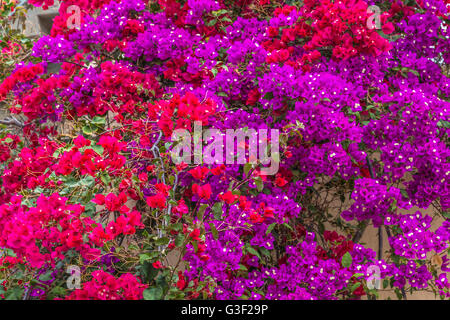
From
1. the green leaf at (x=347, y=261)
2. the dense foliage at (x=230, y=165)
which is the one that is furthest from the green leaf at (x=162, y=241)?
the green leaf at (x=347, y=261)

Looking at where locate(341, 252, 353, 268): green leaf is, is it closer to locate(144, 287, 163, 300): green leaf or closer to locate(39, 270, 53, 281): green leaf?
locate(144, 287, 163, 300): green leaf

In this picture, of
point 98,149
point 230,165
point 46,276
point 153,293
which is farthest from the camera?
point 230,165

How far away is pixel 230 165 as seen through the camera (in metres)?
1.74

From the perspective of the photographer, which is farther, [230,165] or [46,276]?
[230,165]

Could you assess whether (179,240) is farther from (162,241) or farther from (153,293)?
(153,293)

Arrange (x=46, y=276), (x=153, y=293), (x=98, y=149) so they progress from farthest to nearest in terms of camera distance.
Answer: (x=98, y=149), (x=46, y=276), (x=153, y=293)

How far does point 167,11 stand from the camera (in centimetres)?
227

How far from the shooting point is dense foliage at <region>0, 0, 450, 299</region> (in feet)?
4.54

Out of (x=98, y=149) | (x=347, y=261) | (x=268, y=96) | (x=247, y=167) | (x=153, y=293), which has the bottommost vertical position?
(x=153, y=293)
